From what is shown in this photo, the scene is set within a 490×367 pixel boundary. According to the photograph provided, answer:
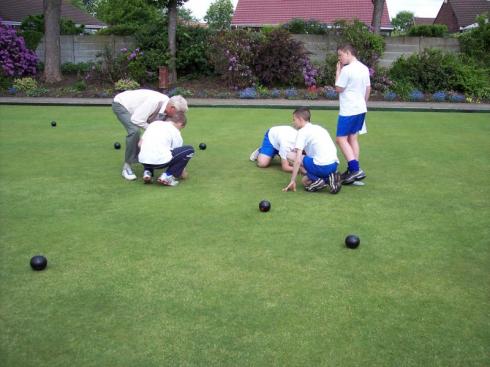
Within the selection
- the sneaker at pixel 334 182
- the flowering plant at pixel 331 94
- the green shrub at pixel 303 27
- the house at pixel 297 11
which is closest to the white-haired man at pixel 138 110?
the sneaker at pixel 334 182

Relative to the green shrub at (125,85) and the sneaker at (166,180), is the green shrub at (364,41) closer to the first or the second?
the green shrub at (125,85)

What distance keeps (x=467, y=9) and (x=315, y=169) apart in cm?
4565

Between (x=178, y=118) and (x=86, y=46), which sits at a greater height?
(x=86, y=46)

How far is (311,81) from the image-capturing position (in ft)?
62.0

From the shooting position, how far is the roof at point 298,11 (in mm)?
37250

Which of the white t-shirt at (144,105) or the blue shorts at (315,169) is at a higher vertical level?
the white t-shirt at (144,105)

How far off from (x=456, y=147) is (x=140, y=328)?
777cm

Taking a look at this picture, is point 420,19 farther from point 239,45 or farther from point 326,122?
point 326,122

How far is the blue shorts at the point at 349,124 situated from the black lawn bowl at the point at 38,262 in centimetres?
426

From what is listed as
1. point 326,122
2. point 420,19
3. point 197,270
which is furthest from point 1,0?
point 420,19

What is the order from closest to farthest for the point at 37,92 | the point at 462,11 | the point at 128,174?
the point at 128,174 → the point at 37,92 → the point at 462,11

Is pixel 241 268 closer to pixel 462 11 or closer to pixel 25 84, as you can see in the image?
pixel 25 84

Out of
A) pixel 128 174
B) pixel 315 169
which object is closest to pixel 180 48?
pixel 128 174

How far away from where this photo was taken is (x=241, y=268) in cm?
427
